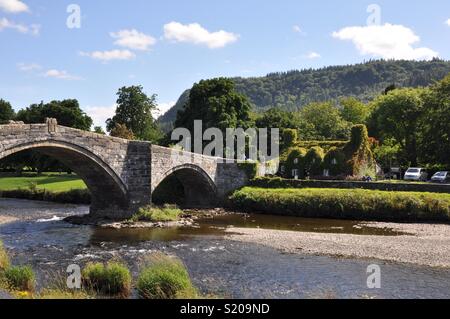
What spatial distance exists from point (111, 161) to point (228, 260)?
1297cm

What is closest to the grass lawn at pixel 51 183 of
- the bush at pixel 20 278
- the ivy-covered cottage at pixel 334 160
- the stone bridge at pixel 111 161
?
the stone bridge at pixel 111 161

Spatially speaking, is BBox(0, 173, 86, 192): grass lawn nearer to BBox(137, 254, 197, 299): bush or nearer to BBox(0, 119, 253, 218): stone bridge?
BBox(0, 119, 253, 218): stone bridge

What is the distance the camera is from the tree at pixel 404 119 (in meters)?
61.3

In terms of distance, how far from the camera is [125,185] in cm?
3303

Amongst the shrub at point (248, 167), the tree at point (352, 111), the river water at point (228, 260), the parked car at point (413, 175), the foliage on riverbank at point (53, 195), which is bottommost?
the river water at point (228, 260)

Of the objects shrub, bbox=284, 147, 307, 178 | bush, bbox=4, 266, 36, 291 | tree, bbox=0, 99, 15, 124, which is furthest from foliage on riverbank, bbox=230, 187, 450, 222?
tree, bbox=0, 99, 15, 124

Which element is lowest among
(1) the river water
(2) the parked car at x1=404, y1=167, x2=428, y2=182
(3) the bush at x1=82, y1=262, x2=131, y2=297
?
(1) the river water

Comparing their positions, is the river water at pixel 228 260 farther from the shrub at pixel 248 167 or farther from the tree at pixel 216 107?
the tree at pixel 216 107

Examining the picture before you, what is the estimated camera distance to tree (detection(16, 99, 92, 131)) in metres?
64.1

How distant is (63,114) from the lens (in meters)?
A: 64.3

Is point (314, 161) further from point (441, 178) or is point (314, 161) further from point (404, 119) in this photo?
point (404, 119)

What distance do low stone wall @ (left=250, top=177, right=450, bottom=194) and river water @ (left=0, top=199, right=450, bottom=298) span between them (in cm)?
645

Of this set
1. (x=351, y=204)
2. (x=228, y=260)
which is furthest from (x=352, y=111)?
(x=228, y=260)

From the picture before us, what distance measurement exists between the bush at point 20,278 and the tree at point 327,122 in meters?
67.5
